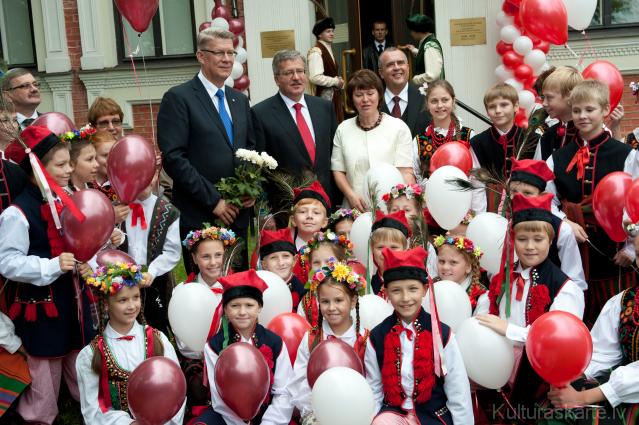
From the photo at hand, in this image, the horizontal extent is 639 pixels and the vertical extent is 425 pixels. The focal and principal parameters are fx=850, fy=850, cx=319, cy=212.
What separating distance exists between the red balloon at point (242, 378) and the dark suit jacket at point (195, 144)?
1.78 meters

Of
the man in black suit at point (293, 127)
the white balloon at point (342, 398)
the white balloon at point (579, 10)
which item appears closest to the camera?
the white balloon at point (342, 398)

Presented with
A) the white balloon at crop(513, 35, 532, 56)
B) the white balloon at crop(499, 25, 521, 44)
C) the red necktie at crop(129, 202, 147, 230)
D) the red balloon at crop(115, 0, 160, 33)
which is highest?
the red balloon at crop(115, 0, 160, 33)

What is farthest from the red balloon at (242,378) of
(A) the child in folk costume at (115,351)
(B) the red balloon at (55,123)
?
(B) the red balloon at (55,123)

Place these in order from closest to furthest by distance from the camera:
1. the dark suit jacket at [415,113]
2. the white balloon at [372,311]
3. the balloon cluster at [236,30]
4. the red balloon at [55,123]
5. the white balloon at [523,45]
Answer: the white balloon at [372,311]
the red balloon at [55,123]
the dark suit jacket at [415,113]
the white balloon at [523,45]
the balloon cluster at [236,30]

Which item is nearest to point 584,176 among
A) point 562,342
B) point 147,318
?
point 562,342

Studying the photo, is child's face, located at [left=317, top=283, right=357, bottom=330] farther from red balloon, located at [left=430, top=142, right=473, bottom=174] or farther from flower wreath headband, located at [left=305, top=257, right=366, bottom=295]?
red balloon, located at [left=430, top=142, right=473, bottom=174]

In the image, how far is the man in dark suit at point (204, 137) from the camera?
569 cm

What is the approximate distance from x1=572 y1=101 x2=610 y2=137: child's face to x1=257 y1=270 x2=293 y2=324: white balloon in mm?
2013

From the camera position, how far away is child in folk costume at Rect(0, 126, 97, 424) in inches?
181

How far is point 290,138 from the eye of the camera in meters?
6.21

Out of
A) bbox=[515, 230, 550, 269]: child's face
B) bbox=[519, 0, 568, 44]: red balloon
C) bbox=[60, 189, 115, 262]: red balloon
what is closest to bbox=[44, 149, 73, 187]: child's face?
bbox=[60, 189, 115, 262]: red balloon

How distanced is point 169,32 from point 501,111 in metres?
6.45

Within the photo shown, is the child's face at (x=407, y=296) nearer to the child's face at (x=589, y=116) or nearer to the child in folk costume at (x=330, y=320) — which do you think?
the child in folk costume at (x=330, y=320)

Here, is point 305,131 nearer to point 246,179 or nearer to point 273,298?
point 246,179
